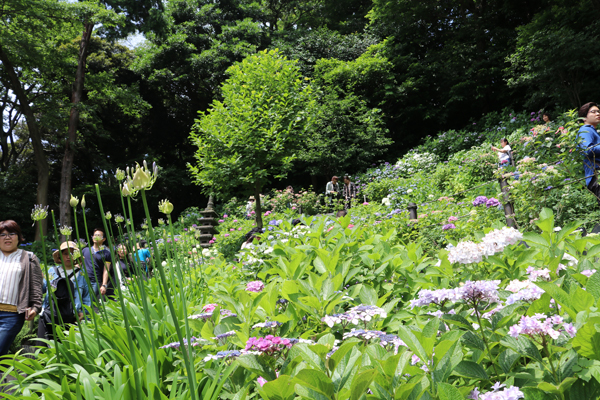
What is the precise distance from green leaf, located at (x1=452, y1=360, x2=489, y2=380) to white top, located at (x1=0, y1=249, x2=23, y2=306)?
10.5 ft

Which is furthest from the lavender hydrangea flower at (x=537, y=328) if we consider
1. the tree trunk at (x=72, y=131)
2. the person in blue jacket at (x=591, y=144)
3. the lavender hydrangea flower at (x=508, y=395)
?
the tree trunk at (x=72, y=131)

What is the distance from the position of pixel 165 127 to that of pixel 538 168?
17.8 metres

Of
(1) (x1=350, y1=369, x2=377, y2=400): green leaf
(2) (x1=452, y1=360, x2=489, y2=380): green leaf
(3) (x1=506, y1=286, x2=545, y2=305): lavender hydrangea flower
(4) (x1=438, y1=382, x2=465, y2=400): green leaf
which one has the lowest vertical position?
(2) (x1=452, y1=360, x2=489, y2=380): green leaf

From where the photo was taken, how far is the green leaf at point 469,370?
2.61 feet

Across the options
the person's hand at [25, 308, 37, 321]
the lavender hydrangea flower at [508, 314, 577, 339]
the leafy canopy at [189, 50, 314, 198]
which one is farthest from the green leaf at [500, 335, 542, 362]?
the leafy canopy at [189, 50, 314, 198]

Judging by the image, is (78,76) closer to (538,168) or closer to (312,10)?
(312,10)

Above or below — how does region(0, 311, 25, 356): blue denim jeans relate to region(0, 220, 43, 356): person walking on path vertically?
below

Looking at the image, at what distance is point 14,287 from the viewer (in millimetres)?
2787

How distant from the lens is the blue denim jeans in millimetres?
2662

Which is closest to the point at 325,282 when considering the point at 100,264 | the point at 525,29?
the point at 100,264

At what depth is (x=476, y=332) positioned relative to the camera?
916mm

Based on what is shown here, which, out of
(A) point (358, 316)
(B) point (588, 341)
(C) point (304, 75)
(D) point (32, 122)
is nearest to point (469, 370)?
(B) point (588, 341)

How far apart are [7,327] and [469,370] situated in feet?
10.6

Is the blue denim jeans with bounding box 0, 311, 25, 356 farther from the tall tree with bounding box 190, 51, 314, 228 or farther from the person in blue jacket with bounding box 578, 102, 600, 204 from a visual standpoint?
the tall tree with bounding box 190, 51, 314, 228
